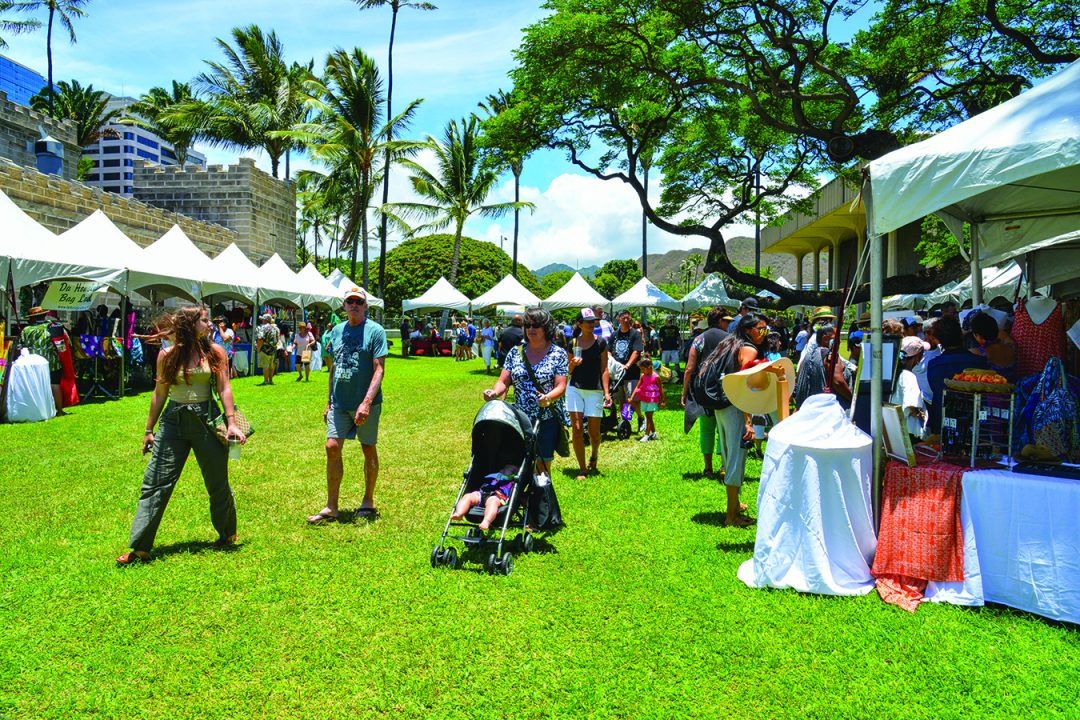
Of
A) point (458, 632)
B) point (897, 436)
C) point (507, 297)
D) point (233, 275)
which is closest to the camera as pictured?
point (458, 632)

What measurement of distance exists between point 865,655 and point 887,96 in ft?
46.1

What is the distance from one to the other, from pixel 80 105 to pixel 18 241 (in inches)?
1720

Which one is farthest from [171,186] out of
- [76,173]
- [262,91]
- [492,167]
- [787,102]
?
[787,102]

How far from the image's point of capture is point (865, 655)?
11.5 ft

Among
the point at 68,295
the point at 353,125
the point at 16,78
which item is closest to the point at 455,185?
the point at 353,125

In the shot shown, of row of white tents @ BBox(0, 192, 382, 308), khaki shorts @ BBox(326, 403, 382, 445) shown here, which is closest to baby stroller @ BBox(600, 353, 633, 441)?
row of white tents @ BBox(0, 192, 382, 308)

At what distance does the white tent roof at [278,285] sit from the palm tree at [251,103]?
1322 cm

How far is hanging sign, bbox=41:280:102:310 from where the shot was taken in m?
12.7

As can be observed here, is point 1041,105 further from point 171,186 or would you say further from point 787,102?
point 171,186

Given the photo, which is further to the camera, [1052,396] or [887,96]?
[887,96]

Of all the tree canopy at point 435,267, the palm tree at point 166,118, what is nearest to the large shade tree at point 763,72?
the palm tree at point 166,118

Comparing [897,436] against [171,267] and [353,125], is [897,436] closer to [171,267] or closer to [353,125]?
[171,267]

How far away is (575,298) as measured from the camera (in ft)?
72.4

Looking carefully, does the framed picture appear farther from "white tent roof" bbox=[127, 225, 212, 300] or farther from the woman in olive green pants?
"white tent roof" bbox=[127, 225, 212, 300]
